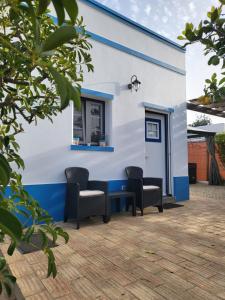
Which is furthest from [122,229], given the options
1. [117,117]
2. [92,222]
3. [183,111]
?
[183,111]

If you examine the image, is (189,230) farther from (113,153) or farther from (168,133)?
(168,133)

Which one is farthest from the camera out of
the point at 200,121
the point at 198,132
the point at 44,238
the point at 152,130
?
the point at 200,121

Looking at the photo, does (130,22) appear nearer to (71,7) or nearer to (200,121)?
(71,7)

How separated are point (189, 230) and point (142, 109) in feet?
9.89

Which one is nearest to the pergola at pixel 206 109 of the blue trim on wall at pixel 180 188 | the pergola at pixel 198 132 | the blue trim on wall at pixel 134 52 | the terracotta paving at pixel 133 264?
the pergola at pixel 198 132

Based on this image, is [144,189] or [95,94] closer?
[144,189]

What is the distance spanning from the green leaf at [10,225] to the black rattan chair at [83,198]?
3469 mm

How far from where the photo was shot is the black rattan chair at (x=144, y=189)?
473 cm

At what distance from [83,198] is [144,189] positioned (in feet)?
4.57

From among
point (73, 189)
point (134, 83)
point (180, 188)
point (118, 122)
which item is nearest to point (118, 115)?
point (118, 122)

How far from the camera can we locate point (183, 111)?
6.68 m

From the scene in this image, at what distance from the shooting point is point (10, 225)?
1.32 ft

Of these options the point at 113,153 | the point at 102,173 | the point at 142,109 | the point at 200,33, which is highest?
the point at 142,109

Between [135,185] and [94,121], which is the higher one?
[94,121]
